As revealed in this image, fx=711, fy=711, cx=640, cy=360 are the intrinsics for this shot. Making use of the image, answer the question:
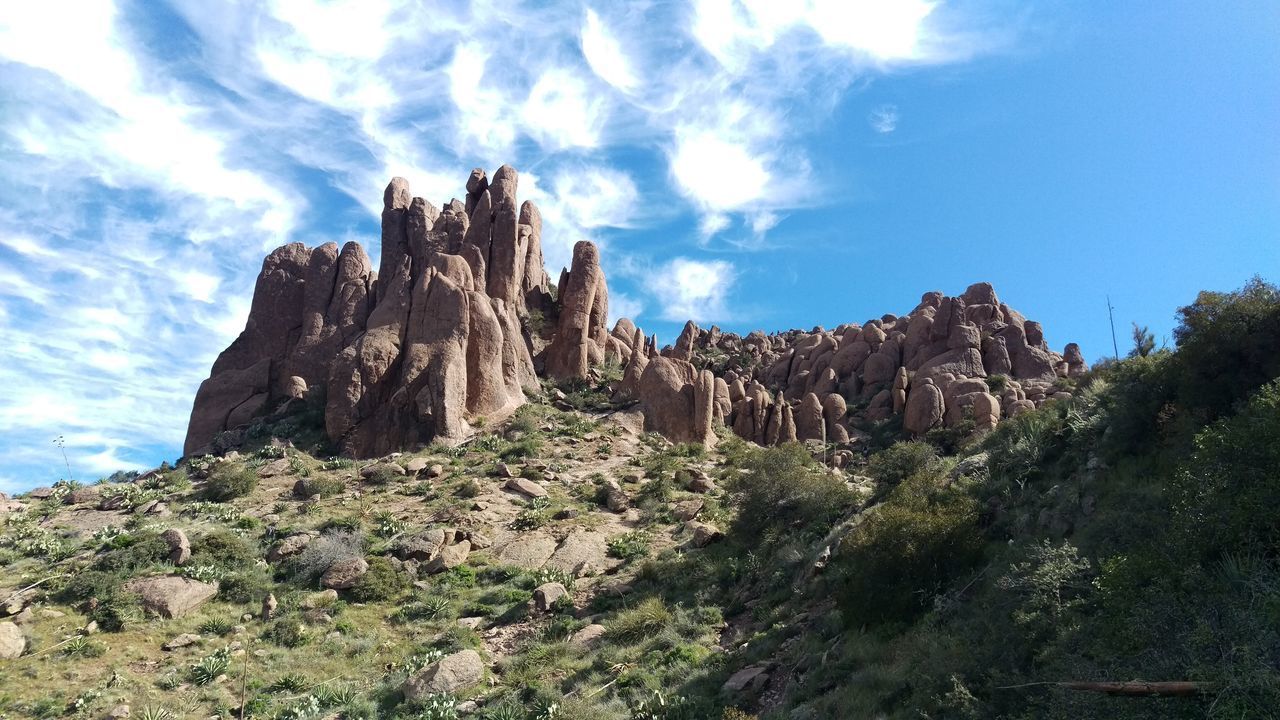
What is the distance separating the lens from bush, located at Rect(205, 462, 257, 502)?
1158 inches

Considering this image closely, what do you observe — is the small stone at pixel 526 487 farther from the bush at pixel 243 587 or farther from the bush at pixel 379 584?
the bush at pixel 243 587

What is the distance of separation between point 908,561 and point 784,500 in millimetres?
11019

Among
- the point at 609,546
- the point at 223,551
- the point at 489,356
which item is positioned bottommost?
the point at 609,546

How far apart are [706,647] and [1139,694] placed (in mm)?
11741

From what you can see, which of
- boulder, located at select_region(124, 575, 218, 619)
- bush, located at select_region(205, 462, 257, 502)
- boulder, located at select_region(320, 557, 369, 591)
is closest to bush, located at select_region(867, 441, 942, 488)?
boulder, located at select_region(320, 557, 369, 591)

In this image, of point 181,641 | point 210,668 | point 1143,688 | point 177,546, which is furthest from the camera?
point 177,546

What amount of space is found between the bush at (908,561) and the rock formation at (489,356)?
24.5m

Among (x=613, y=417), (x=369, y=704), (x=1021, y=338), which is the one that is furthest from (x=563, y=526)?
(x=1021, y=338)

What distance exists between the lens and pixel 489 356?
3888 cm

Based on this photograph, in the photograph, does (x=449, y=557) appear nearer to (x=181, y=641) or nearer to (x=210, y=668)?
(x=181, y=641)

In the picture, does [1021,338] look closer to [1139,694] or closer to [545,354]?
[545,354]

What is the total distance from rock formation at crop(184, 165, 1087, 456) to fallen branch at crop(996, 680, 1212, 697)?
3081cm

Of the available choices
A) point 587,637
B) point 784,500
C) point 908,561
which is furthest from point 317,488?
point 908,561

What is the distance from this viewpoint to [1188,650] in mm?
7602
